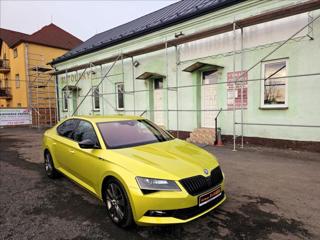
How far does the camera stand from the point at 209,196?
9.73ft

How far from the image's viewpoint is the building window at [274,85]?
7535 mm

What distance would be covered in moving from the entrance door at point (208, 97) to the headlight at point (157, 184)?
703 cm

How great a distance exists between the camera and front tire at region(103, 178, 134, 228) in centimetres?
288

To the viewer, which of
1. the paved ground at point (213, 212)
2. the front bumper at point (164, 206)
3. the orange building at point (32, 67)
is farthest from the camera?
the orange building at point (32, 67)

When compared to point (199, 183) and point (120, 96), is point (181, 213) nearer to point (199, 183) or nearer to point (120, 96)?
point (199, 183)

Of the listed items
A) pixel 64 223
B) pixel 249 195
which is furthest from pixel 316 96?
pixel 64 223

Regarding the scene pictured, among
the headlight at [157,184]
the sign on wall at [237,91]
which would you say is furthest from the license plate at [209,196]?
the sign on wall at [237,91]

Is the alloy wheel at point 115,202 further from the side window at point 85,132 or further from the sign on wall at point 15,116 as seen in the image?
the sign on wall at point 15,116

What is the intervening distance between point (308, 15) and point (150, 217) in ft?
24.4

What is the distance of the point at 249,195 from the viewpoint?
4.03m

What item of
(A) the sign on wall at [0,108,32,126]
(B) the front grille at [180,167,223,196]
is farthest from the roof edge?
(B) the front grille at [180,167,223,196]

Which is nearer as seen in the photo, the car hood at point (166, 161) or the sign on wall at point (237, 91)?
the car hood at point (166, 161)

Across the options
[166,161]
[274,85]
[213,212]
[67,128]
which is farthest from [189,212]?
[274,85]

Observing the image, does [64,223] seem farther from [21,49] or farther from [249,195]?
[21,49]
